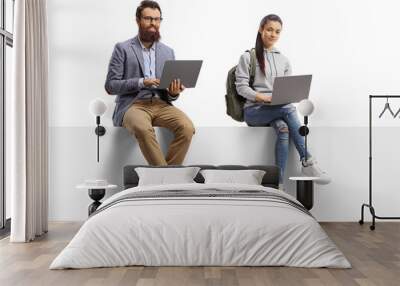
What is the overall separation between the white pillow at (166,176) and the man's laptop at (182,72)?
1.05 m

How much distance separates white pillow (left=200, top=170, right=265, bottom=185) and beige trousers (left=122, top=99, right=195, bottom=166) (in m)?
0.65

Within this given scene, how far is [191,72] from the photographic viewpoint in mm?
7133

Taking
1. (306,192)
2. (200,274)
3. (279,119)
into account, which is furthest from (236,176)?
(200,274)

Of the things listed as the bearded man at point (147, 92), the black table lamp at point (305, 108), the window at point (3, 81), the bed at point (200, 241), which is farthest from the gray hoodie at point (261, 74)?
the bed at point (200, 241)

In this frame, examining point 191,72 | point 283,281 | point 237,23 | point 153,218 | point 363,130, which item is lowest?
point 283,281

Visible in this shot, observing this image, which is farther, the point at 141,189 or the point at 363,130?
the point at 363,130

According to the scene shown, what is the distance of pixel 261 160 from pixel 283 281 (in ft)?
11.0

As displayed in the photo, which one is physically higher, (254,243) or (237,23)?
(237,23)

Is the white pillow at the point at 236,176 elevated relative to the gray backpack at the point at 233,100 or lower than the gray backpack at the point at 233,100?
lower

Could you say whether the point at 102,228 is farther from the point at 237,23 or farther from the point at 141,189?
the point at 237,23

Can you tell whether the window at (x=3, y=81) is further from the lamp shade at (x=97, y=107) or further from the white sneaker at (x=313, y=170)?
the white sneaker at (x=313, y=170)

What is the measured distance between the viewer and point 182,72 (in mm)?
7152

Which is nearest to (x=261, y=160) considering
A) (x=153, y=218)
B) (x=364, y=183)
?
(x=364, y=183)

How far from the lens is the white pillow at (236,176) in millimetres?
6527
